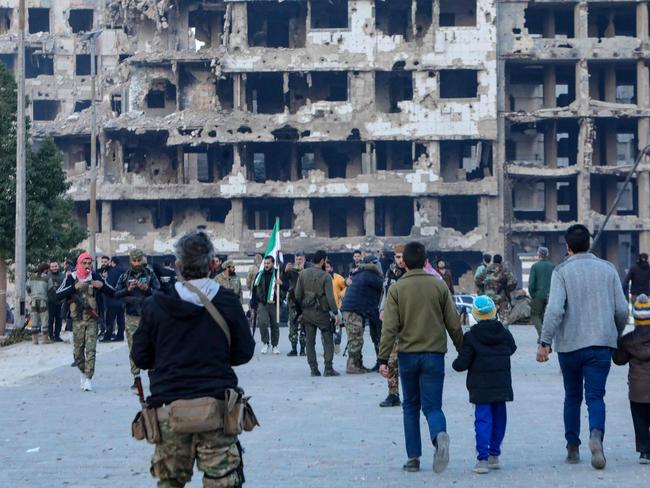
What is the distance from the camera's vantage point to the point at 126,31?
215 ft

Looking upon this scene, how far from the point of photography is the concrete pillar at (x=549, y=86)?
61.0 meters

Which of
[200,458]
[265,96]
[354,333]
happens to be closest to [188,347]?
[200,458]

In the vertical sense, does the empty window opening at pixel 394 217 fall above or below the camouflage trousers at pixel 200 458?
above

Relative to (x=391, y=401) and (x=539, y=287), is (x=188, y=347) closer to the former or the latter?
(x=391, y=401)

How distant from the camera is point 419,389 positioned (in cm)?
1066

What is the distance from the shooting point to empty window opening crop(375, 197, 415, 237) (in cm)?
6069

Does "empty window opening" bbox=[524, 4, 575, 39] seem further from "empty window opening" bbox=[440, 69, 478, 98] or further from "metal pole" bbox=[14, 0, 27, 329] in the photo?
"metal pole" bbox=[14, 0, 27, 329]

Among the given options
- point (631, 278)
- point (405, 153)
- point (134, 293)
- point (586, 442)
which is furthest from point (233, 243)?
point (586, 442)

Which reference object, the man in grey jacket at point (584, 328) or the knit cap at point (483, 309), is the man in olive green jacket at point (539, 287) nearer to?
the man in grey jacket at point (584, 328)

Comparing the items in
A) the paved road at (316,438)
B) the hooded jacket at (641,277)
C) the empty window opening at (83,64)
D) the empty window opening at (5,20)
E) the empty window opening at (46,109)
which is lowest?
the paved road at (316,438)

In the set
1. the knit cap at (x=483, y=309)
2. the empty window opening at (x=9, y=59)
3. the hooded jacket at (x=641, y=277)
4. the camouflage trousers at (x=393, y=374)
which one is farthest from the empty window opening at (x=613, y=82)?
the knit cap at (x=483, y=309)

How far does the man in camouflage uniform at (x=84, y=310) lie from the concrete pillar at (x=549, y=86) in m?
45.0

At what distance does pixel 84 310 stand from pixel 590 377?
29.8 feet

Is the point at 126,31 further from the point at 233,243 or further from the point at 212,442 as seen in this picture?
the point at 212,442
